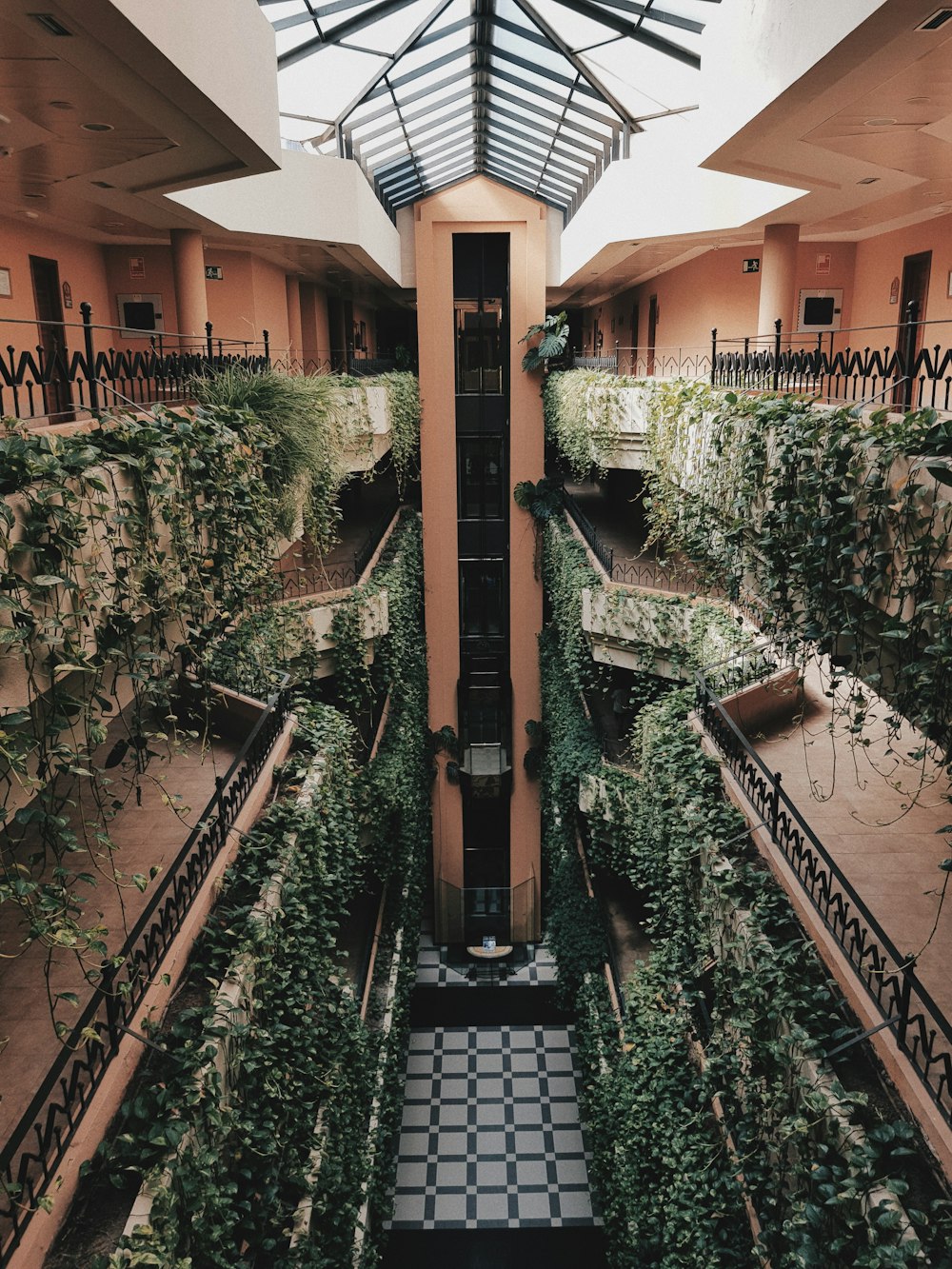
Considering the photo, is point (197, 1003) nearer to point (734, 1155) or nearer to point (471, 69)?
point (734, 1155)

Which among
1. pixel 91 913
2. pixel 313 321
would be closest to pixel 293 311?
pixel 313 321

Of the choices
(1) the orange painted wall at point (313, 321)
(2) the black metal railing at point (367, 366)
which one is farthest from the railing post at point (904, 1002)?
(1) the orange painted wall at point (313, 321)

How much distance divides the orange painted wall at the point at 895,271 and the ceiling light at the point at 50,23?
9.24 meters

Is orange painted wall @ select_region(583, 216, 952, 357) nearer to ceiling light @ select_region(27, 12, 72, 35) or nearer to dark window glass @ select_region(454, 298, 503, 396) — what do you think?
dark window glass @ select_region(454, 298, 503, 396)

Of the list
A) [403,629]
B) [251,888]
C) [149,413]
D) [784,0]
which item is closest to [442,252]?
[403,629]

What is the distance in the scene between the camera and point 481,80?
14625mm

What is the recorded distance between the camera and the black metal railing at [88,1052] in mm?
3732

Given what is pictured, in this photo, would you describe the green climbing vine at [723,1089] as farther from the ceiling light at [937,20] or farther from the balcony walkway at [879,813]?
the ceiling light at [937,20]

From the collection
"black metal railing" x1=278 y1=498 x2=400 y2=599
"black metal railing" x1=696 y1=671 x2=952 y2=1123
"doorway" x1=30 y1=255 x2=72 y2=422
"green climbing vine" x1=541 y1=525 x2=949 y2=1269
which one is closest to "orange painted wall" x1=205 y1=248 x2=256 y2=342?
"doorway" x1=30 y1=255 x2=72 y2=422

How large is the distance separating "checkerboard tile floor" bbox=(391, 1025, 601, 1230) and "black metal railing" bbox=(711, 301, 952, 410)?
402 inches

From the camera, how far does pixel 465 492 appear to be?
19.6m

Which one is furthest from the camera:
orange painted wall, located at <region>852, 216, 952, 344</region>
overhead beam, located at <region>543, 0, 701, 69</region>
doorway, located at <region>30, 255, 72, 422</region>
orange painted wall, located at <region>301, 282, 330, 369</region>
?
orange painted wall, located at <region>301, 282, 330, 369</region>

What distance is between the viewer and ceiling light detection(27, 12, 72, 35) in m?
5.01

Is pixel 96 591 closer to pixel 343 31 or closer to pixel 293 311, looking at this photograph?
pixel 343 31
